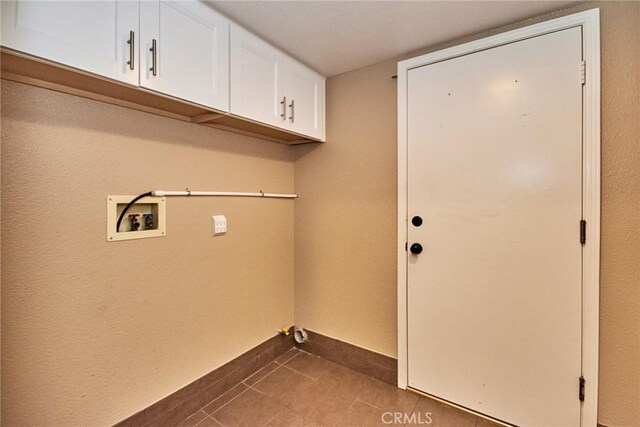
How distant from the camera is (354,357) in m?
2.10

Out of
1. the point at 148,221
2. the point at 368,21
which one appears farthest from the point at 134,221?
the point at 368,21

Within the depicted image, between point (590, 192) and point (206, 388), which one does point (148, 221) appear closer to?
point (206, 388)

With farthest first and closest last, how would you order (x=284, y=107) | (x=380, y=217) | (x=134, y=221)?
(x=380, y=217)
(x=284, y=107)
(x=134, y=221)

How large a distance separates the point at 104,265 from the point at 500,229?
6.63 feet

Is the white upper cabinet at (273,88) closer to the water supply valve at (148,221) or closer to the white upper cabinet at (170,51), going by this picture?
the white upper cabinet at (170,51)

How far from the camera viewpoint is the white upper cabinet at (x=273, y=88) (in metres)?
1.57

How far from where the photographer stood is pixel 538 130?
4.80 ft

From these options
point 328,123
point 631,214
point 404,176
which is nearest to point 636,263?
point 631,214

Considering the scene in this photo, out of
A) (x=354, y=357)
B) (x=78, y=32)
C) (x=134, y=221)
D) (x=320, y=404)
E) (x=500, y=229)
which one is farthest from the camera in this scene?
(x=354, y=357)

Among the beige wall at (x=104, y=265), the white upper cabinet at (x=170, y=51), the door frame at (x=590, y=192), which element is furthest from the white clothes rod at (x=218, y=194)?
the door frame at (x=590, y=192)

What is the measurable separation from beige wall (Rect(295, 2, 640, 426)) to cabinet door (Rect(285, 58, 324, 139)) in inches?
4.0

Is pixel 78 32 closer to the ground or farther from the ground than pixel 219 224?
farther from the ground

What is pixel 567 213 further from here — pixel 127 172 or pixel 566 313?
pixel 127 172

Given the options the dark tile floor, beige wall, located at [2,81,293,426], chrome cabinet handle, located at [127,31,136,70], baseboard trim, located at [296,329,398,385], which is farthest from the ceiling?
the dark tile floor
